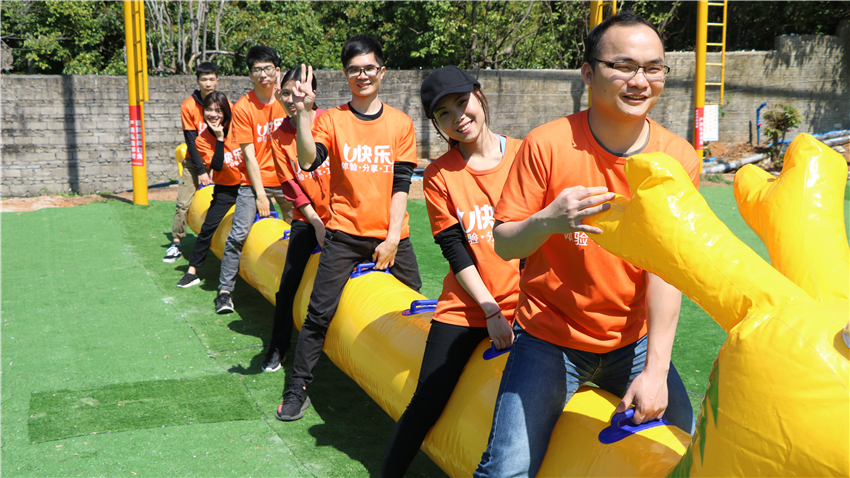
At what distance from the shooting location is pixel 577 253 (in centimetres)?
187

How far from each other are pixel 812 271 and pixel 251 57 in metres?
4.60

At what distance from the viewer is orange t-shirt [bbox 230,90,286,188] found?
5203 millimetres

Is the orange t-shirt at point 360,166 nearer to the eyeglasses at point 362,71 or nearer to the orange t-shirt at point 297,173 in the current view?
the eyeglasses at point 362,71

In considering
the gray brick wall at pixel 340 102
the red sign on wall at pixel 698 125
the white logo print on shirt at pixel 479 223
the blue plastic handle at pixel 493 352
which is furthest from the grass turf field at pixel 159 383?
the gray brick wall at pixel 340 102

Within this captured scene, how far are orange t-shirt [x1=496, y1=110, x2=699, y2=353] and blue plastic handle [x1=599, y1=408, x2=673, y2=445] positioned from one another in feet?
0.67

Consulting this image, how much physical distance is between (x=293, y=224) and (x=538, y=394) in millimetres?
2866

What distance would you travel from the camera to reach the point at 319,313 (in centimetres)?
361

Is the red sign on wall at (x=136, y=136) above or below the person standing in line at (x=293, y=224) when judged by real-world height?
above

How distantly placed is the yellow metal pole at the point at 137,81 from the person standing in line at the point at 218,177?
3.82 meters

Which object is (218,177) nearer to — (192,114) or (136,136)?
(192,114)

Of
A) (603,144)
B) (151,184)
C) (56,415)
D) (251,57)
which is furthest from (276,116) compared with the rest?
(151,184)

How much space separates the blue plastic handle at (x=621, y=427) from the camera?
1.77m

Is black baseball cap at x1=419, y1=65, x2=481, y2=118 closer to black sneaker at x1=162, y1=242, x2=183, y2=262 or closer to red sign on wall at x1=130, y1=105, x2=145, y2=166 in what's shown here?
black sneaker at x1=162, y1=242, x2=183, y2=262

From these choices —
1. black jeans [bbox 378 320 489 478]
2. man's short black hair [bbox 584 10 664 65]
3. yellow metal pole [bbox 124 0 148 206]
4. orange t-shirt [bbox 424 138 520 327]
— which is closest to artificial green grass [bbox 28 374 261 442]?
black jeans [bbox 378 320 489 478]
